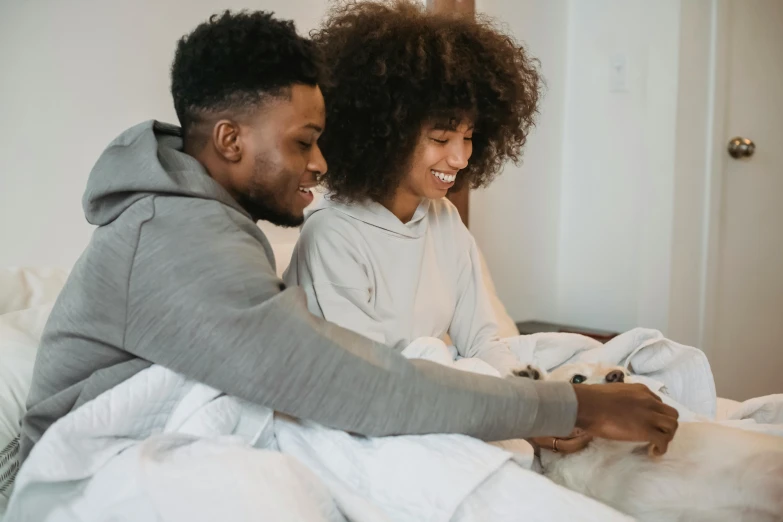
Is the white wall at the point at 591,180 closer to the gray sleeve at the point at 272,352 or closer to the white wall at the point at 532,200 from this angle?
the white wall at the point at 532,200

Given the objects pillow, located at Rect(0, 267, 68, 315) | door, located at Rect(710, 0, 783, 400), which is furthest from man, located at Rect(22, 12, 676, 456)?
door, located at Rect(710, 0, 783, 400)

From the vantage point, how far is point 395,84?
1.35m

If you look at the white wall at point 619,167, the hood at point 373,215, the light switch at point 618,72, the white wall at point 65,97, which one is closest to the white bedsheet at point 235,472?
the hood at point 373,215

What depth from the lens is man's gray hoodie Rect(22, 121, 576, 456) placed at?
2.63 ft

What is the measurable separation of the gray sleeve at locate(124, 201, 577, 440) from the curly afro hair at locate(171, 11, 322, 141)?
0.78 ft

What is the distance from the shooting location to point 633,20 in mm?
2502

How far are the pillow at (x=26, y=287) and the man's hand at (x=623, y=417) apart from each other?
97 centimetres

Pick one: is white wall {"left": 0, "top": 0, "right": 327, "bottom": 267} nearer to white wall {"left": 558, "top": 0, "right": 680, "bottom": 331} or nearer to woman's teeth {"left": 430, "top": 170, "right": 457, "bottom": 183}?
woman's teeth {"left": 430, "top": 170, "right": 457, "bottom": 183}

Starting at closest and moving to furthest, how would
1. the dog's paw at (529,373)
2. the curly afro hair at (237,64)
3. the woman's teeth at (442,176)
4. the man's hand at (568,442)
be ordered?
1. the curly afro hair at (237,64)
2. the man's hand at (568,442)
3. the dog's paw at (529,373)
4. the woman's teeth at (442,176)

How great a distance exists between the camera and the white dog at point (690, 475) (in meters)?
0.95

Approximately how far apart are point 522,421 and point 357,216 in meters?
0.62

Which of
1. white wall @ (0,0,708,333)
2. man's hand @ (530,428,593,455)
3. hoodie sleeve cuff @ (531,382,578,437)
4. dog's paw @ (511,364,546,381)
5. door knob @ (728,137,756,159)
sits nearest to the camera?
hoodie sleeve cuff @ (531,382,578,437)

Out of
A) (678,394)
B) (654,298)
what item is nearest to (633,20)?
(654,298)

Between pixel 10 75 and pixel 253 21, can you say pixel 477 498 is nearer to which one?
pixel 253 21
